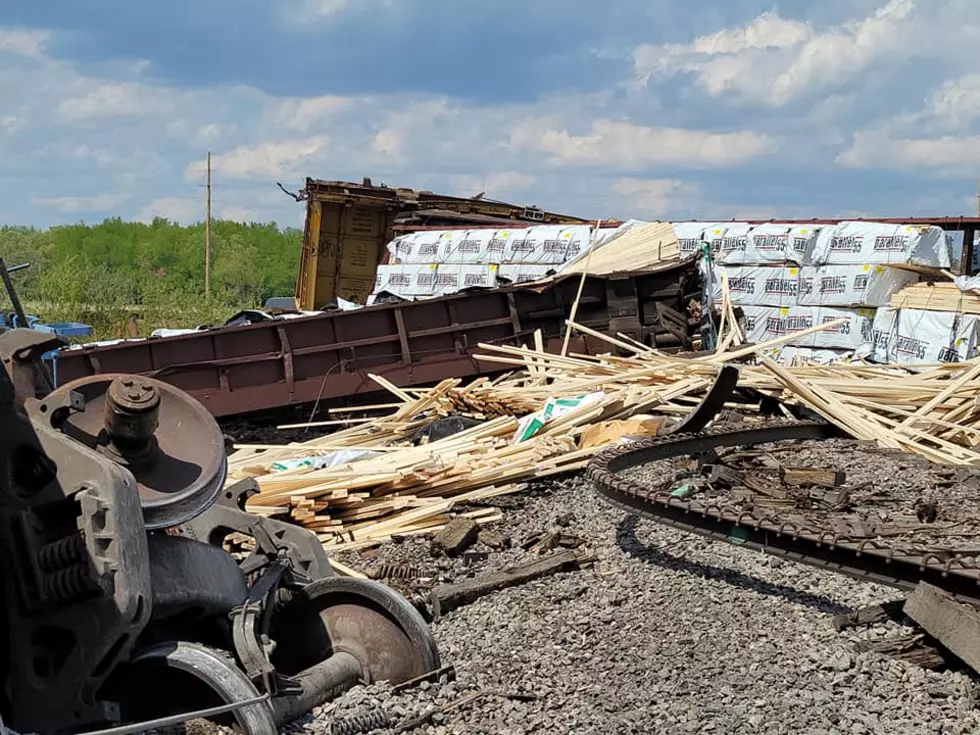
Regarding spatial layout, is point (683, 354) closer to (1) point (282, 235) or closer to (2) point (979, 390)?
(2) point (979, 390)

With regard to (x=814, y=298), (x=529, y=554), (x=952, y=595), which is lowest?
(x=529, y=554)

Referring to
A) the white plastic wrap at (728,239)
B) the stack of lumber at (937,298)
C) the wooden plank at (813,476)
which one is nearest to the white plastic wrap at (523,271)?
the white plastic wrap at (728,239)

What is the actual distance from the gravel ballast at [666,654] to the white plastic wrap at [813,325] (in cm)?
723

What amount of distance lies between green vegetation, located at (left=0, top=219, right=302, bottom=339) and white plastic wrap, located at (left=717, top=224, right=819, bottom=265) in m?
18.5

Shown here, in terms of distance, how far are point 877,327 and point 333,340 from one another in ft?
23.6

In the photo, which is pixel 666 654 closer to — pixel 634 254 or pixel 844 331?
pixel 634 254

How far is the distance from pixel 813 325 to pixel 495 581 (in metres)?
9.30

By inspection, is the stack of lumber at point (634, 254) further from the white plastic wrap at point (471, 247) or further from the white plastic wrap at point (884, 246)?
the white plastic wrap at point (471, 247)

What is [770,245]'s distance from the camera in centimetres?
1494

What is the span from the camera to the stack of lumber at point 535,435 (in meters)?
7.83

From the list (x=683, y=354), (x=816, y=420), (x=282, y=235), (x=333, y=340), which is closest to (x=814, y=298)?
(x=683, y=354)

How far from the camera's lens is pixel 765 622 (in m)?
5.47

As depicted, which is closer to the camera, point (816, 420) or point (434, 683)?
point (434, 683)

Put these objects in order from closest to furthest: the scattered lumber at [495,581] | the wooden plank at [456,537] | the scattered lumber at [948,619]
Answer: the scattered lumber at [948,619] < the scattered lumber at [495,581] < the wooden plank at [456,537]
